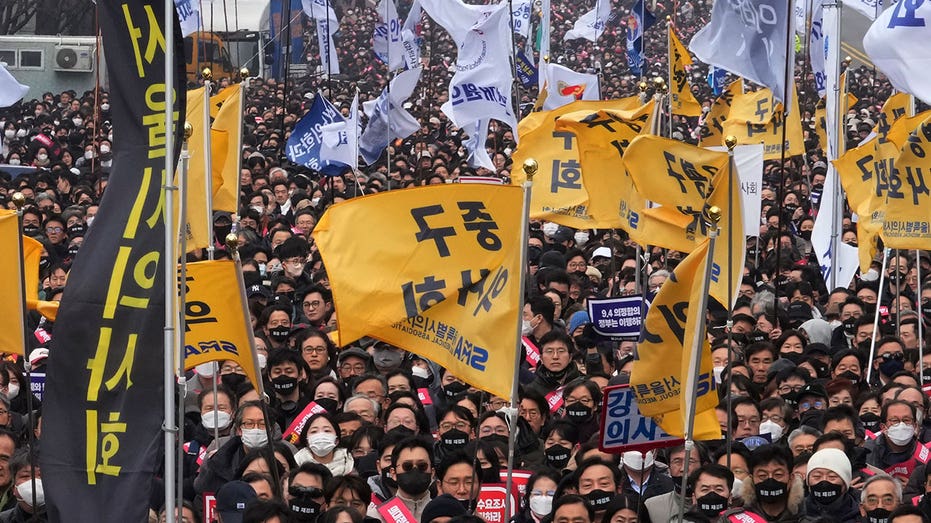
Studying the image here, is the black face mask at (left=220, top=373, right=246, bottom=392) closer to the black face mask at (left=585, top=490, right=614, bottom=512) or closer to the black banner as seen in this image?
the black face mask at (left=585, top=490, right=614, bottom=512)

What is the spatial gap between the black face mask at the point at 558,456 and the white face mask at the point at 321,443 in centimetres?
124

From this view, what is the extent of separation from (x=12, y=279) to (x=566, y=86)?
13.4 metres

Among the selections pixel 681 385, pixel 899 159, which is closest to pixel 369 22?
pixel 899 159

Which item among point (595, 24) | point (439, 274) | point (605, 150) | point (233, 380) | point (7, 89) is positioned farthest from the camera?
point (595, 24)

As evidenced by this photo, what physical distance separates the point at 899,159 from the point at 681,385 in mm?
4322

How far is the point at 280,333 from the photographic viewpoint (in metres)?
11.9

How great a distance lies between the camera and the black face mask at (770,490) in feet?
28.2

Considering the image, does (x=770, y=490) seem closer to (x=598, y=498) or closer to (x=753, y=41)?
(x=598, y=498)

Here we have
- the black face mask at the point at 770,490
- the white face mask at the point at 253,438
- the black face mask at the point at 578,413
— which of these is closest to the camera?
the black face mask at the point at 770,490

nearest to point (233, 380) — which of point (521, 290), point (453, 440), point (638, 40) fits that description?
point (453, 440)

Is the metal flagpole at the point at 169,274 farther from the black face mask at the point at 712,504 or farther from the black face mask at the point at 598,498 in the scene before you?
the black face mask at the point at 712,504

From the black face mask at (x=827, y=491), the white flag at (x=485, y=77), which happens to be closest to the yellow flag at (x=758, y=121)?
the white flag at (x=485, y=77)

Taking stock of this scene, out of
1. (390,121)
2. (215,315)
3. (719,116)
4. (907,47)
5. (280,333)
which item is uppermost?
(390,121)

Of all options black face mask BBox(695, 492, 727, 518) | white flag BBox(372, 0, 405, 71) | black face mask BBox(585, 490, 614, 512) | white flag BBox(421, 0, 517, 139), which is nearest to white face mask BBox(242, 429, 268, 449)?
black face mask BBox(585, 490, 614, 512)
